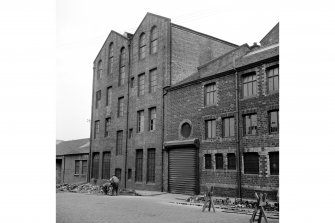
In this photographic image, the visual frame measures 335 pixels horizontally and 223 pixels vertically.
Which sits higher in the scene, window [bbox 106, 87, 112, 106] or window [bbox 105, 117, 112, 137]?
window [bbox 106, 87, 112, 106]

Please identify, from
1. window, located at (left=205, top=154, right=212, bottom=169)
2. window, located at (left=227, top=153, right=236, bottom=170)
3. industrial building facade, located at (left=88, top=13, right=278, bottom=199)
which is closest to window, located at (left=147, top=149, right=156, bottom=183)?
industrial building facade, located at (left=88, top=13, right=278, bottom=199)

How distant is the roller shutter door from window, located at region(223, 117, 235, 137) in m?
2.35

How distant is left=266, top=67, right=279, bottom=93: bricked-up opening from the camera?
649 inches

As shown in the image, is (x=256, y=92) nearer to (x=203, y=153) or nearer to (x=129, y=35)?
(x=203, y=153)

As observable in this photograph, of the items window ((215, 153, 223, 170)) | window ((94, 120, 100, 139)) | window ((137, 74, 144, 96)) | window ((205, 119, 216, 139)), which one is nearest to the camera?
window ((215, 153, 223, 170))

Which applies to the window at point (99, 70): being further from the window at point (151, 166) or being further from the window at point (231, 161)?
the window at point (231, 161)

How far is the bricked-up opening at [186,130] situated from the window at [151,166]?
3.43m

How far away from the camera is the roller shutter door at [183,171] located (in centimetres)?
1997

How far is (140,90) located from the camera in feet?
88.2

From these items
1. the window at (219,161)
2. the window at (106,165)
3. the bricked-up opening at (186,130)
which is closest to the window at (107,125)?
the window at (106,165)

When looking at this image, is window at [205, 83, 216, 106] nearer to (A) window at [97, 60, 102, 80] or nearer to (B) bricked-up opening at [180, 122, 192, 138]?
(B) bricked-up opening at [180, 122, 192, 138]

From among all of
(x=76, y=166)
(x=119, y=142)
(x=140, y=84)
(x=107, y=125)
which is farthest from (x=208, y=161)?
(x=76, y=166)
